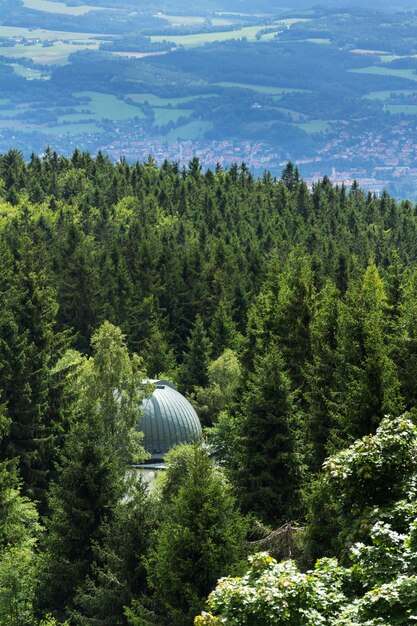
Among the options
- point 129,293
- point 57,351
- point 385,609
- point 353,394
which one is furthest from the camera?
point 129,293

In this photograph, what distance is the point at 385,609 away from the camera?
2820cm

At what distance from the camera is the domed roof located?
88500 mm

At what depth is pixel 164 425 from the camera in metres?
89.0

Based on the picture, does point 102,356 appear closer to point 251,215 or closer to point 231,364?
point 231,364

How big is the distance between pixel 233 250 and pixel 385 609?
404ft

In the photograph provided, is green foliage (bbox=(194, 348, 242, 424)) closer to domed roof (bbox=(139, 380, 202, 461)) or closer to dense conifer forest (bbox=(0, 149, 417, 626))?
dense conifer forest (bbox=(0, 149, 417, 626))

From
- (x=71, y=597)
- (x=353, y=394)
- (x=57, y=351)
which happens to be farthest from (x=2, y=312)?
(x=353, y=394)

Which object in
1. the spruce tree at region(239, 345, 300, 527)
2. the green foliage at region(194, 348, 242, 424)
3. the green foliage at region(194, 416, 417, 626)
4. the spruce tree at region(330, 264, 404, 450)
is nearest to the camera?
the green foliage at region(194, 416, 417, 626)

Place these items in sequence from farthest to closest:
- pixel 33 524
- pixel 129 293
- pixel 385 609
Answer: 1. pixel 129 293
2. pixel 33 524
3. pixel 385 609

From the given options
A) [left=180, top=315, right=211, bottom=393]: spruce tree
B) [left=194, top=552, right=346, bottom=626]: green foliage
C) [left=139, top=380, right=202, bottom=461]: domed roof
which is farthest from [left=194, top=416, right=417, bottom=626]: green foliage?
[left=180, top=315, right=211, bottom=393]: spruce tree

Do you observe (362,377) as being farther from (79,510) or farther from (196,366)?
(196,366)

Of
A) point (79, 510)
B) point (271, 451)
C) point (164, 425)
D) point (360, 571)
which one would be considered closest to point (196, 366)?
point (164, 425)

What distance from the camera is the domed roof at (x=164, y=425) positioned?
8850cm

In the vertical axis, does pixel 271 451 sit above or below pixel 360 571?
below
